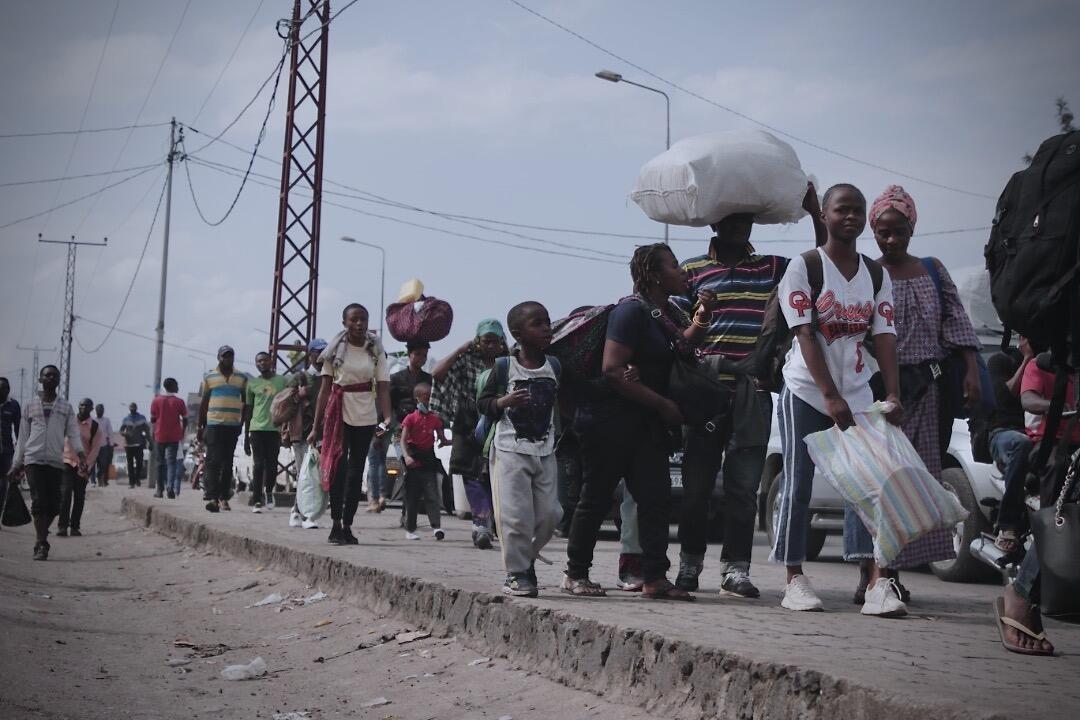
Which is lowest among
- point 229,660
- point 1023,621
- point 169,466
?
point 229,660

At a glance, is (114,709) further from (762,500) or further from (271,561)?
(762,500)

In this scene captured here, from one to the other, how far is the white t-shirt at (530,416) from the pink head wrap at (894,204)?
1644 mm

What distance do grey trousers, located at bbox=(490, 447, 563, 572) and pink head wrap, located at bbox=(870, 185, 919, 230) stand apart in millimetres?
1861

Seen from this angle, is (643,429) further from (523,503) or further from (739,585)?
(739,585)

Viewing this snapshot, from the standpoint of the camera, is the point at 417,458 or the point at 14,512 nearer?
the point at 14,512

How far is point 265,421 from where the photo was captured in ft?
47.2

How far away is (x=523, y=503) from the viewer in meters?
5.82

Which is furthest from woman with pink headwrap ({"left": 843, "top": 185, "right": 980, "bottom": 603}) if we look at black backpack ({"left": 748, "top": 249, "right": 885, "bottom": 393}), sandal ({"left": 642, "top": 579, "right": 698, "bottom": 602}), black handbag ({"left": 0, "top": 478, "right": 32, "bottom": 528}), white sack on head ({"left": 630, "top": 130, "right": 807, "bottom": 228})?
black handbag ({"left": 0, "top": 478, "right": 32, "bottom": 528})

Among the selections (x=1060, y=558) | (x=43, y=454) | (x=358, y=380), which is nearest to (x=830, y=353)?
(x=1060, y=558)

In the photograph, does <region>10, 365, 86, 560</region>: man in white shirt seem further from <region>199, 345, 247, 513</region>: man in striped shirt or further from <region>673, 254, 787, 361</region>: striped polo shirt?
<region>673, 254, 787, 361</region>: striped polo shirt

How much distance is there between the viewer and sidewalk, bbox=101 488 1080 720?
3.33m

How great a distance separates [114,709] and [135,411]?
85.5 feet

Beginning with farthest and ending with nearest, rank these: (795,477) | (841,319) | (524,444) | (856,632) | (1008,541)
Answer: (1008,541), (524,444), (795,477), (841,319), (856,632)

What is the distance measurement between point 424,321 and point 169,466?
33.0ft
